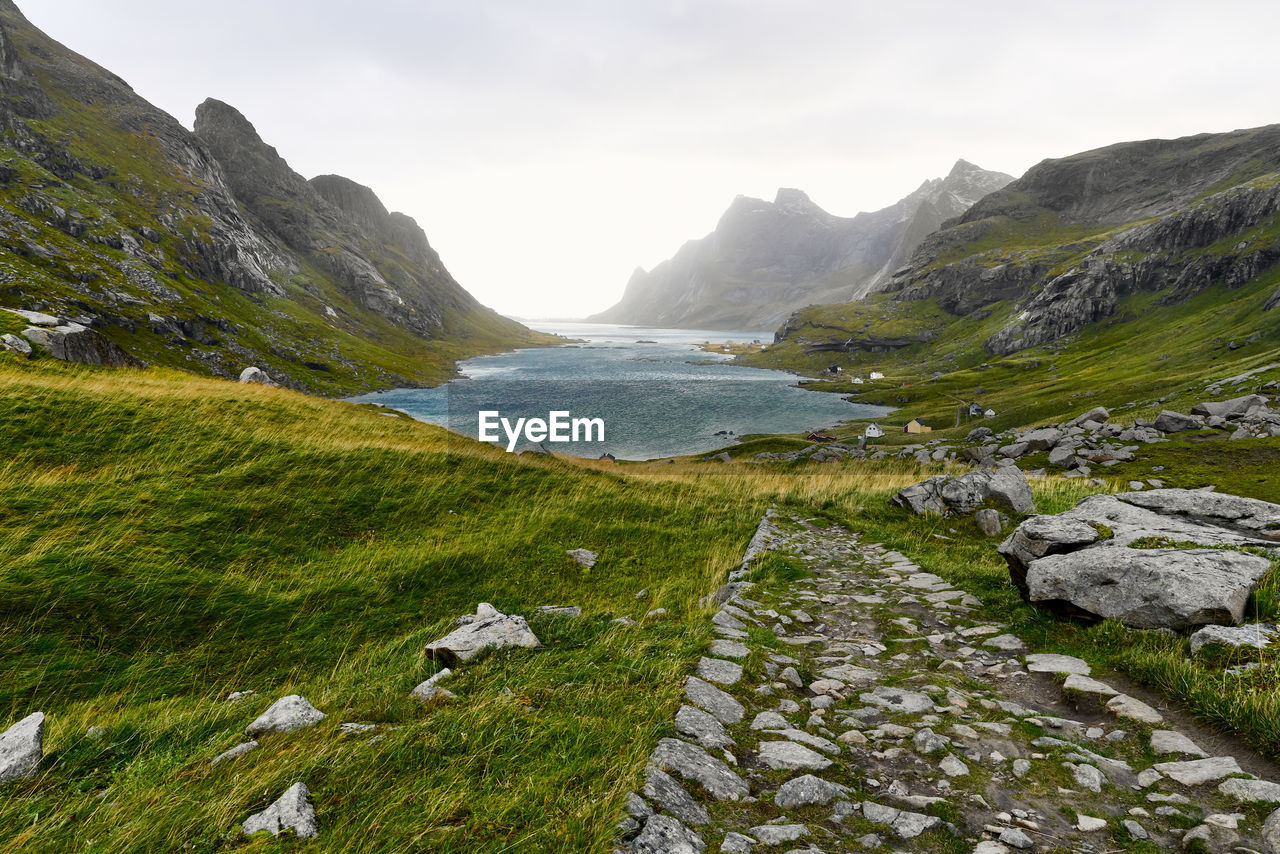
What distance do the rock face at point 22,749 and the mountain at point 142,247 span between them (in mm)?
87793

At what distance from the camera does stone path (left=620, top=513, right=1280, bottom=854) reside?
4176 mm

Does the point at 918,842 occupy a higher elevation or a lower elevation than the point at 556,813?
lower

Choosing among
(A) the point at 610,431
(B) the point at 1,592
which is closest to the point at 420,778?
(B) the point at 1,592

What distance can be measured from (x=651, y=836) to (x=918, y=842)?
2284 mm

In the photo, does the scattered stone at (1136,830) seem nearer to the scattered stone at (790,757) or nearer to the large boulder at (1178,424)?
the scattered stone at (790,757)

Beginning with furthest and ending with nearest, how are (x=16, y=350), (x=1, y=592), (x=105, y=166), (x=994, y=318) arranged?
(x=994, y=318), (x=105, y=166), (x=16, y=350), (x=1, y=592)

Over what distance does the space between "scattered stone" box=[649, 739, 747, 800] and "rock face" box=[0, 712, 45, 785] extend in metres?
5.63

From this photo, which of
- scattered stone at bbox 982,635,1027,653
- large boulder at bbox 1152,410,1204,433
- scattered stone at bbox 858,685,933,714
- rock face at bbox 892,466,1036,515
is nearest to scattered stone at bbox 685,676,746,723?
scattered stone at bbox 858,685,933,714

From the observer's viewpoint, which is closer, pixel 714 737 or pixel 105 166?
pixel 714 737

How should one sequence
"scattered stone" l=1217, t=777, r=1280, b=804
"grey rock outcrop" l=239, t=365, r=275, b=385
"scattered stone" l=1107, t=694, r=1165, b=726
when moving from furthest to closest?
"grey rock outcrop" l=239, t=365, r=275, b=385, "scattered stone" l=1107, t=694, r=1165, b=726, "scattered stone" l=1217, t=777, r=1280, b=804

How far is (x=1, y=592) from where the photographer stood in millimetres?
7977

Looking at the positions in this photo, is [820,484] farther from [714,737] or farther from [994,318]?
[994,318]

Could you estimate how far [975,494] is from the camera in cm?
1755

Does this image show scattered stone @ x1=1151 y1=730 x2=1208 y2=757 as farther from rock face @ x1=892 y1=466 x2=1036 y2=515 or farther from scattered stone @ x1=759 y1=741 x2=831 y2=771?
rock face @ x1=892 y1=466 x2=1036 y2=515
